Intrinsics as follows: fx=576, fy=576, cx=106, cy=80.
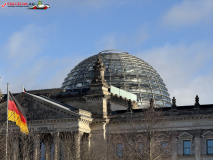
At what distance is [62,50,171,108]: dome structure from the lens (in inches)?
4968

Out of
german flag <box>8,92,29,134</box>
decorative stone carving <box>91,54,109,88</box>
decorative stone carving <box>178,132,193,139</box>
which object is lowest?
decorative stone carving <box>178,132,193,139</box>

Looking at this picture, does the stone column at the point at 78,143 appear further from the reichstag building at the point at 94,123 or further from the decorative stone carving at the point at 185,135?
the decorative stone carving at the point at 185,135

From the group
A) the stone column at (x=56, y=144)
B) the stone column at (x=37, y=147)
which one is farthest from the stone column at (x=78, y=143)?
the stone column at (x=37, y=147)

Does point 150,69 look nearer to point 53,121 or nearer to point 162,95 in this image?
point 162,95

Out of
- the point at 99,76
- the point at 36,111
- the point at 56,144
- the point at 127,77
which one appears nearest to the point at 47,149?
the point at 56,144

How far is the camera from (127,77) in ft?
419

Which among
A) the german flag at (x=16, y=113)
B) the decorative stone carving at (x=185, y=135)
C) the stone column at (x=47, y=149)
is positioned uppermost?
the german flag at (x=16, y=113)

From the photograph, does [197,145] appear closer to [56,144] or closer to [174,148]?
[174,148]

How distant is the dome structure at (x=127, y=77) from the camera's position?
414 feet

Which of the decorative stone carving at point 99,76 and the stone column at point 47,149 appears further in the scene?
the decorative stone carving at point 99,76

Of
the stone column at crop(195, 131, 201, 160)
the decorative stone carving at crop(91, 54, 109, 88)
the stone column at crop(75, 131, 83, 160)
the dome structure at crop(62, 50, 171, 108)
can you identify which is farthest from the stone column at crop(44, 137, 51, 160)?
the dome structure at crop(62, 50, 171, 108)

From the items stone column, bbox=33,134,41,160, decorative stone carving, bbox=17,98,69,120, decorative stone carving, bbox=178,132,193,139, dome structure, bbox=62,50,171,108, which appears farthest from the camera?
dome structure, bbox=62,50,171,108

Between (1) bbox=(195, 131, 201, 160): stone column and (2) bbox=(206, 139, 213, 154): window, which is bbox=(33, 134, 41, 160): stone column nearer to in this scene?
(1) bbox=(195, 131, 201, 160): stone column

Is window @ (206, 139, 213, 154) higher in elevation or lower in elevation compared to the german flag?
lower
